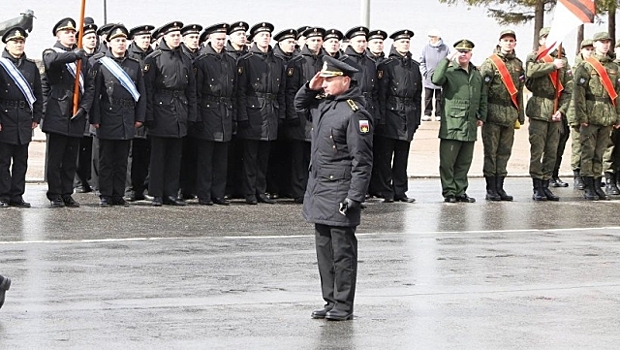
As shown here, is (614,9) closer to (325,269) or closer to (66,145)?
(66,145)

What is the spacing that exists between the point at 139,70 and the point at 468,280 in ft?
19.5

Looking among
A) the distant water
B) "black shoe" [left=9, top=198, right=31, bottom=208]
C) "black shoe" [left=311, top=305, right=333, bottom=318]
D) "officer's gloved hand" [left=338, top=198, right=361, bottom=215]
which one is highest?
the distant water

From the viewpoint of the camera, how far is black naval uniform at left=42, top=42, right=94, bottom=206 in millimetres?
15781

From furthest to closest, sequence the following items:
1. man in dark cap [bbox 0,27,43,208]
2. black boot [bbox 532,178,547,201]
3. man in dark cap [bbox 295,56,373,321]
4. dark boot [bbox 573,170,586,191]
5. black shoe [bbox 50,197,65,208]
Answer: dark boot [bbox 573,170,586,191]
black boot [bbox 532,178,547,201]
black shoe [bbox 50,197,65,208]
man in dark cap [bbox 0,27,43,208]
man in dark cap [bbox 295,56,373,321]

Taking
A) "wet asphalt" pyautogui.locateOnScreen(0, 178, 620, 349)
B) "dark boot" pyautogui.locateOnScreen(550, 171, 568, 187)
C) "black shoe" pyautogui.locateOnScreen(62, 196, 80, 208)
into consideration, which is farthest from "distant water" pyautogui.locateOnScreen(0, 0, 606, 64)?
"wet asphalt" pyautogui.locateOnScreen(0, 178, 620, 349)

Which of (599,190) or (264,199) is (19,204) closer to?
(264,199)

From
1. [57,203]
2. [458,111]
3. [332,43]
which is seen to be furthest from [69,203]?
[458,111]

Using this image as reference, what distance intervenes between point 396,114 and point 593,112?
269 centimetres

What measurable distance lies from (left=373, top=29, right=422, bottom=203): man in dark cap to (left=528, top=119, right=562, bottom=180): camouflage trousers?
163 centimetres

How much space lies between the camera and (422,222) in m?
15.6

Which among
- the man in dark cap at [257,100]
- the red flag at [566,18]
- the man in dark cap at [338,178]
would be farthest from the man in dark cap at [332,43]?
the man in dark cap at [338,178]

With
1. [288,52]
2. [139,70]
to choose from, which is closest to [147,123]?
[139,70]

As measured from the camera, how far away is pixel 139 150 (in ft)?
56.9

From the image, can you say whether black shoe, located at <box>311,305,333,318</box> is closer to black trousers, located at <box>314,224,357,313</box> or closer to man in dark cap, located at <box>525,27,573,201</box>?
black trousers, located at <box>314,224,357,313</box>
